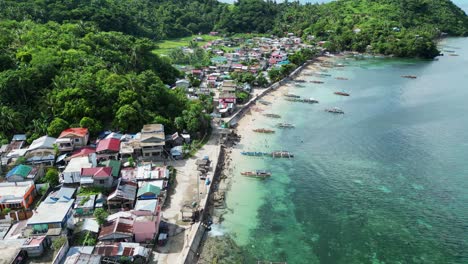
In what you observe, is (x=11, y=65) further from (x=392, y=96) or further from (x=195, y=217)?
(x=392, y=96)

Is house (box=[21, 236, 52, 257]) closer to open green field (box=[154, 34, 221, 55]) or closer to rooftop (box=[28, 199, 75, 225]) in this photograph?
rooftop (box=[28, 199, 75, 225])

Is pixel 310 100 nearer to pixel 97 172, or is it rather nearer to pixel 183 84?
pixel 183 84

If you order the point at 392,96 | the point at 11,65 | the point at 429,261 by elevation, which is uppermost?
the point at 11,65

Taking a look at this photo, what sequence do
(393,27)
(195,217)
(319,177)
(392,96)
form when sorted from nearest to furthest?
(195,217)
(319,177)
(392,96)
(393,27)

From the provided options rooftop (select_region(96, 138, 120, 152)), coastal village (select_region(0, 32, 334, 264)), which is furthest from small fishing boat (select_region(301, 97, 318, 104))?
rooftop (select_region(96, 138, 120, 152))

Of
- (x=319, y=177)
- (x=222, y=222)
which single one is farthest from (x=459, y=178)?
(x=222, y=222)

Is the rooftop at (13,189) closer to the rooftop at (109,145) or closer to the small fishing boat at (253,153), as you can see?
the rooftop at (109,145)

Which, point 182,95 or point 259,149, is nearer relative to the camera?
point 259,149
